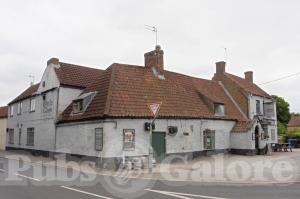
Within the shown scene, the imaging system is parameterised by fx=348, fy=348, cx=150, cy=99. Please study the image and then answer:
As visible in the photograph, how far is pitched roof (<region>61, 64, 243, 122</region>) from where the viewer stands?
72.4 feet

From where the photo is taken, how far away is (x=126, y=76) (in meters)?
24.9

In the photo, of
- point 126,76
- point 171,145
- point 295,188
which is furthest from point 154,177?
point 126,76

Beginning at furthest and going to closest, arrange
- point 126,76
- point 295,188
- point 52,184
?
point 126,76 → point 52,184 → point 295,188

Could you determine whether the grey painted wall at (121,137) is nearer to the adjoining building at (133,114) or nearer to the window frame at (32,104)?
the adjoining building at (133,114)

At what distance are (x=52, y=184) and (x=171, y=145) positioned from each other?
38.3 ft

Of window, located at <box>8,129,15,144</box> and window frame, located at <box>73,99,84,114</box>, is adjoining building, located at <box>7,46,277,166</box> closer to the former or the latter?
window frame, located at <box>73,99,84,114</box>

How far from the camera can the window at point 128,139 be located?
70.7 ft

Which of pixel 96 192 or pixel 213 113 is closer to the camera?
pixel 96 192

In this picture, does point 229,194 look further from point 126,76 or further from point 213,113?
point 213,113

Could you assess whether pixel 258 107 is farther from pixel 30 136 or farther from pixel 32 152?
pixel 30 136

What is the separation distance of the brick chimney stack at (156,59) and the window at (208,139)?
245 inches

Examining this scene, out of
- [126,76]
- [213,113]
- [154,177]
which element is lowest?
[154,177]

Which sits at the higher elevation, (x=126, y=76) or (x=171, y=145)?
(x=126, y=76)

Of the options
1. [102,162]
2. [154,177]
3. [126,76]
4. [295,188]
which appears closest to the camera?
[295,188]
